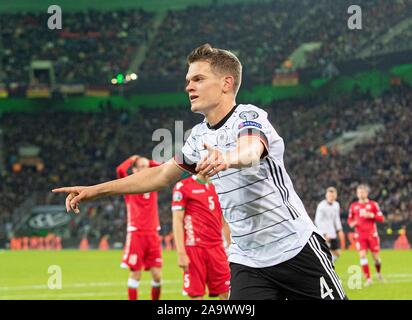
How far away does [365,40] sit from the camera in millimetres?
45750

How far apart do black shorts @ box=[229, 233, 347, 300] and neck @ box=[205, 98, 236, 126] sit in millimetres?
1075

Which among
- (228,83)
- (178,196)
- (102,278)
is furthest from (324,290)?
(102,278)

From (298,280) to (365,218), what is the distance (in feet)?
43.4

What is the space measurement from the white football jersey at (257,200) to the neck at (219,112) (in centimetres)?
4

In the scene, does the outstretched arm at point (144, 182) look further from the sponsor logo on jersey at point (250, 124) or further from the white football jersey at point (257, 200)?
the sponsor logo on jersey at point (250, 124)

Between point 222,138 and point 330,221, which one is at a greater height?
point 330,221

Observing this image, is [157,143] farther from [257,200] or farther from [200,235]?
[257,200]

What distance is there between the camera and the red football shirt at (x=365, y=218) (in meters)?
18.5

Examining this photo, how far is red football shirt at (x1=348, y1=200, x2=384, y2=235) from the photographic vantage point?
18.5m

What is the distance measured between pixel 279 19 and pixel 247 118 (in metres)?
44.1

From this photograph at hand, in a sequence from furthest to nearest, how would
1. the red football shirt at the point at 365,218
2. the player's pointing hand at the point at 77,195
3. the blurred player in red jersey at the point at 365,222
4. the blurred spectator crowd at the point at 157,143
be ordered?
1. the blurred spectator crowd at the point at 157,143
2. the red football shirt at the point at 365,218
3. the blurred player in red jersey at the point at 365,222
4. the player's pointing hand at the point at 77,195

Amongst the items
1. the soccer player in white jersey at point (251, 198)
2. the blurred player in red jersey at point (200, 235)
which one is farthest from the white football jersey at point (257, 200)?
the blurred player in red jersey at point (200, 235)

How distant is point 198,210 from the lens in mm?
11617

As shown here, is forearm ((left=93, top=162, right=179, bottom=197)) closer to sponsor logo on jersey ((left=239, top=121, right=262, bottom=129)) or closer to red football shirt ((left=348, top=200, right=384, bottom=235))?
sponsor logo on jersey ((left=239, top=121, right=262, bottom=129))
